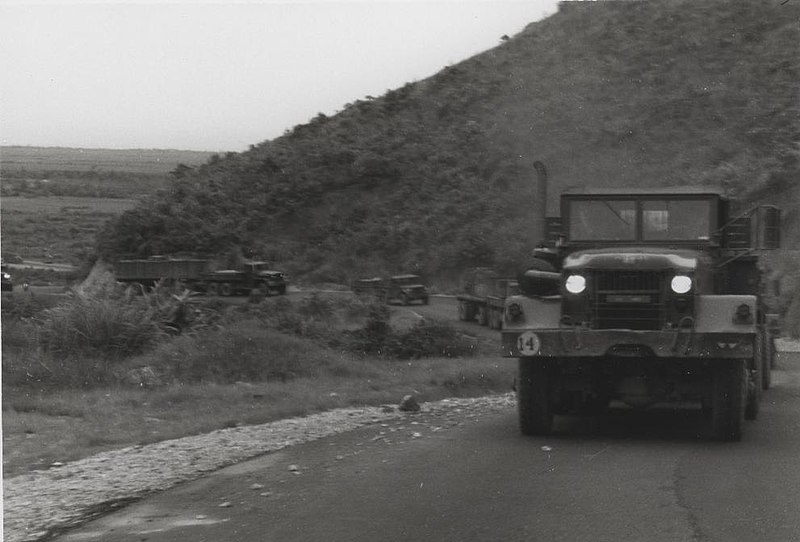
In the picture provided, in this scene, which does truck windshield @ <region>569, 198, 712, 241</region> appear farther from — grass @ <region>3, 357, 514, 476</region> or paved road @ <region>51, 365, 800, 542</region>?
grass @ <region>3, 357, 514, 476</region>

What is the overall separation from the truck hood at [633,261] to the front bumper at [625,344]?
681mm

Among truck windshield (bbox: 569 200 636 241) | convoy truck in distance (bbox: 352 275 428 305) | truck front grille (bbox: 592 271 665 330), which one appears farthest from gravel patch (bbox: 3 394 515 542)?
convoy truck in distance (bbox: 352 275 428 305)

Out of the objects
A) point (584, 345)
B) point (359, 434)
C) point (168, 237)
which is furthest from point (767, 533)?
point (168, 237)

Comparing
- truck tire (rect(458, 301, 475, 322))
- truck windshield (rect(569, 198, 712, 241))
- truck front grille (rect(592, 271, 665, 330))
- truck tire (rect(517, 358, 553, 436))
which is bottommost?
truck tire (rect(458, 301, 475, 322))

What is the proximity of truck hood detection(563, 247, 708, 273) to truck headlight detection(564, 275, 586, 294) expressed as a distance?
0.31 ft

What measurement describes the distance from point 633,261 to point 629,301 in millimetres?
392

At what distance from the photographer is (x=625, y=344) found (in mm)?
10500

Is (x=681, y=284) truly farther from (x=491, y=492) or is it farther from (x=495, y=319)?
(x=495, y=319)

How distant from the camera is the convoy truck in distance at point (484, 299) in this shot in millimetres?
31859

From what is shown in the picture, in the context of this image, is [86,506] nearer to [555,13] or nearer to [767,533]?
[767,533]

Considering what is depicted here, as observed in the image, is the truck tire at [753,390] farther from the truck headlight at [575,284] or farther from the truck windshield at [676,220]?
the truck headlight at [575,284]

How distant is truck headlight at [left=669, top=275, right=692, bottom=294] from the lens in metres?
10.7

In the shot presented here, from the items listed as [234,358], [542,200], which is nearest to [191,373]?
[234,358]

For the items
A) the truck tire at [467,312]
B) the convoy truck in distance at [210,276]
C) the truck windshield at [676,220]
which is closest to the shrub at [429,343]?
the truck tire at [467,312]
